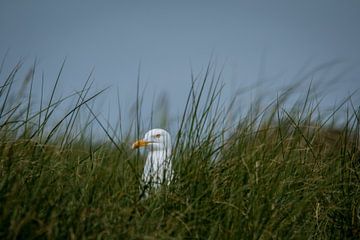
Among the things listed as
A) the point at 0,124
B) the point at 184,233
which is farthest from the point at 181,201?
the point at 0,124

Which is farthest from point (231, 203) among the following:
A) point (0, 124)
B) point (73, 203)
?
point (0, 124)

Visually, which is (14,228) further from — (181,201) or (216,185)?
(216,185)

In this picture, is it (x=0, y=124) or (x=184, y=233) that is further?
(x=0, y=124)

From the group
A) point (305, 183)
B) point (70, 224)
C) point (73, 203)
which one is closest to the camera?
point (70, 224)

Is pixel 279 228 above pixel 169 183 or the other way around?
the other way around

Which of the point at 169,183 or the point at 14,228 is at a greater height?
the point at 169,183

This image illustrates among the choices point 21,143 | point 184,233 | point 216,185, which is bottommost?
point 184,233

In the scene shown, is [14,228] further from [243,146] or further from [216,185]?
[243,146]

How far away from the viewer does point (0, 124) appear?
375cm

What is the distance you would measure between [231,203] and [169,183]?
400mm

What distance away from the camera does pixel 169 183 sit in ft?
11.5

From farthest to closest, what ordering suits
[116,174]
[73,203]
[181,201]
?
[116,174] → [181,201] → [73,203]

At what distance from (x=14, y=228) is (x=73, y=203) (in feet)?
1.50

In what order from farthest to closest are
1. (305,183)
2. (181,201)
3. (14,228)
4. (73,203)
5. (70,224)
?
1. (305,183)
2. (181,201)
3. (73,203)
4. (70,224)
5. (14,228)
